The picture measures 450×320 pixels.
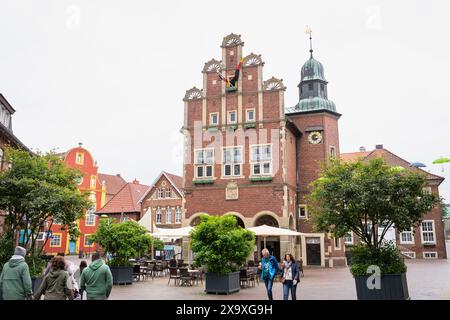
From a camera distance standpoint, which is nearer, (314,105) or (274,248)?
(274,248)

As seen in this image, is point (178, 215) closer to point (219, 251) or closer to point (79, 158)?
point (79, 158)

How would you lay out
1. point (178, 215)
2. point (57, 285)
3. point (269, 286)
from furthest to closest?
point (178, 215), point (269, 286), point (57, 285)

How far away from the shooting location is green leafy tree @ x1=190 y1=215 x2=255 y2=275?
1614 cm

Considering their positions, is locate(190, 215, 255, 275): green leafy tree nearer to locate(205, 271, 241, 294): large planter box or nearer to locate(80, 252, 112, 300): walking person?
locate(205, 271, 241, 294): large planter box

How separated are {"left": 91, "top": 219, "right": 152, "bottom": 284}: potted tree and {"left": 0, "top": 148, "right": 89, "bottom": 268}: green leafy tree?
2.68 metres

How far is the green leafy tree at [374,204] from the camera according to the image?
1341cm

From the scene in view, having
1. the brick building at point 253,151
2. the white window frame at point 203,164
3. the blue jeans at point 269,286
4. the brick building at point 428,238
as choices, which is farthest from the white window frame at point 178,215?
the blue jeans at point 269,286

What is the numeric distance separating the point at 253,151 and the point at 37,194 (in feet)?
64.1

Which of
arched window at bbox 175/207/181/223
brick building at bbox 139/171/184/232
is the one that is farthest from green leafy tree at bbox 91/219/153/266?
arched window at bbox 175/207/181/223

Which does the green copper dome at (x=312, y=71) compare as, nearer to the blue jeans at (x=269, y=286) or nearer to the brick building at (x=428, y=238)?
the brick building at (x=428, y=238)

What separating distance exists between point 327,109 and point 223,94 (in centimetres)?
941

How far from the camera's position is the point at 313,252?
33531 millimetres

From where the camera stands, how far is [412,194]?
13703 mm

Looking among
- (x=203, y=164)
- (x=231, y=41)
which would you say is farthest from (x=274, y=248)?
(x=231, y=41)
